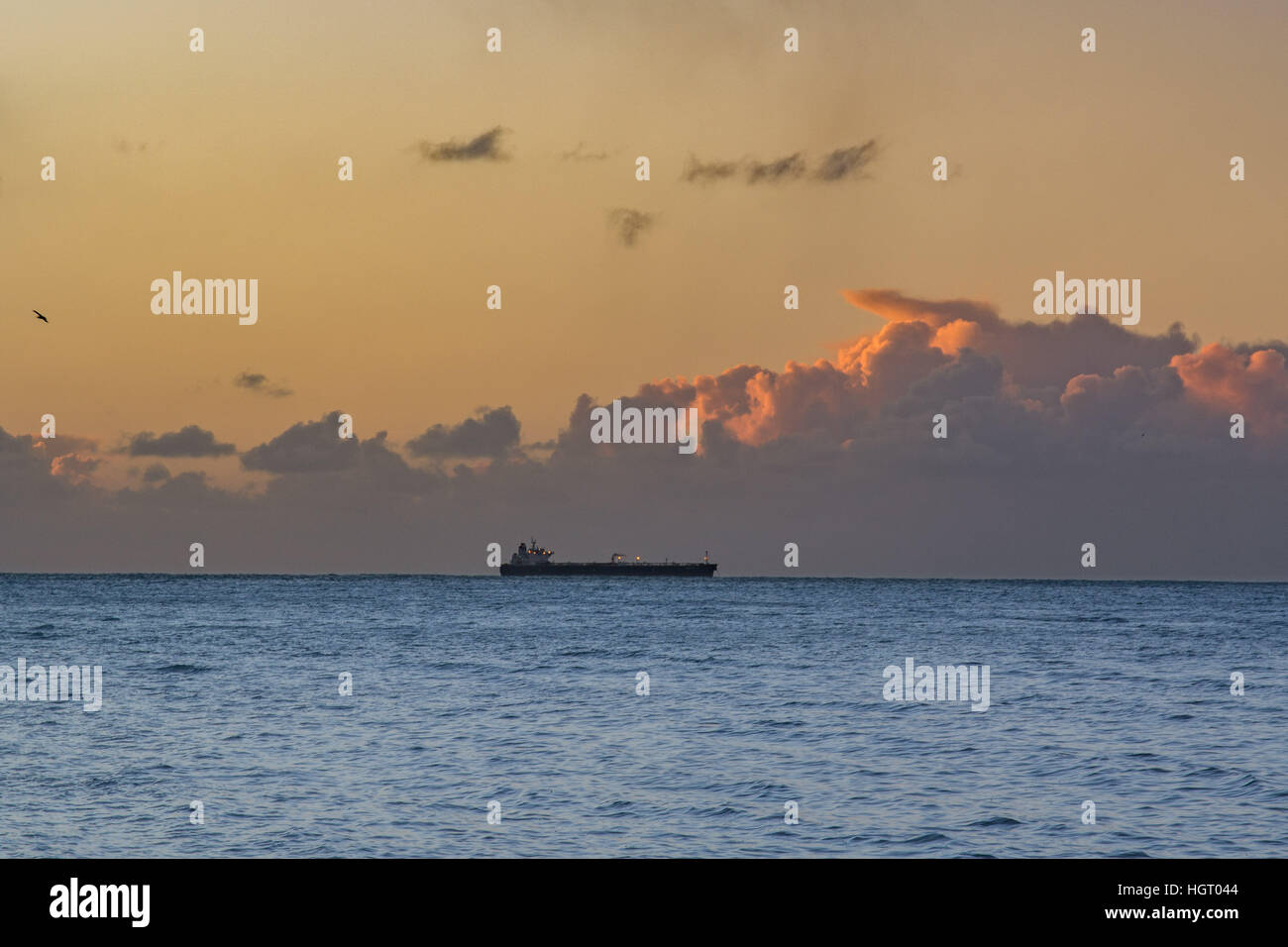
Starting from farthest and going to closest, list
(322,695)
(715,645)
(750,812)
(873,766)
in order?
(715,645) < (322,695) < (873,766) < (750,812)

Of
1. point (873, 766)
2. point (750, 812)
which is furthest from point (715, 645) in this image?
point (750, 812)

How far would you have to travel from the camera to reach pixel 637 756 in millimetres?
34812

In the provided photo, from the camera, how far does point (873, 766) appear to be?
3338 cm

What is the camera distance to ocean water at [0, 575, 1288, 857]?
82.0 feet

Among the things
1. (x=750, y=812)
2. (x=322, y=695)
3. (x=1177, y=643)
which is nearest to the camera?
(x=750, y=812)

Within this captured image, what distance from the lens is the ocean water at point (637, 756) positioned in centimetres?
2500
